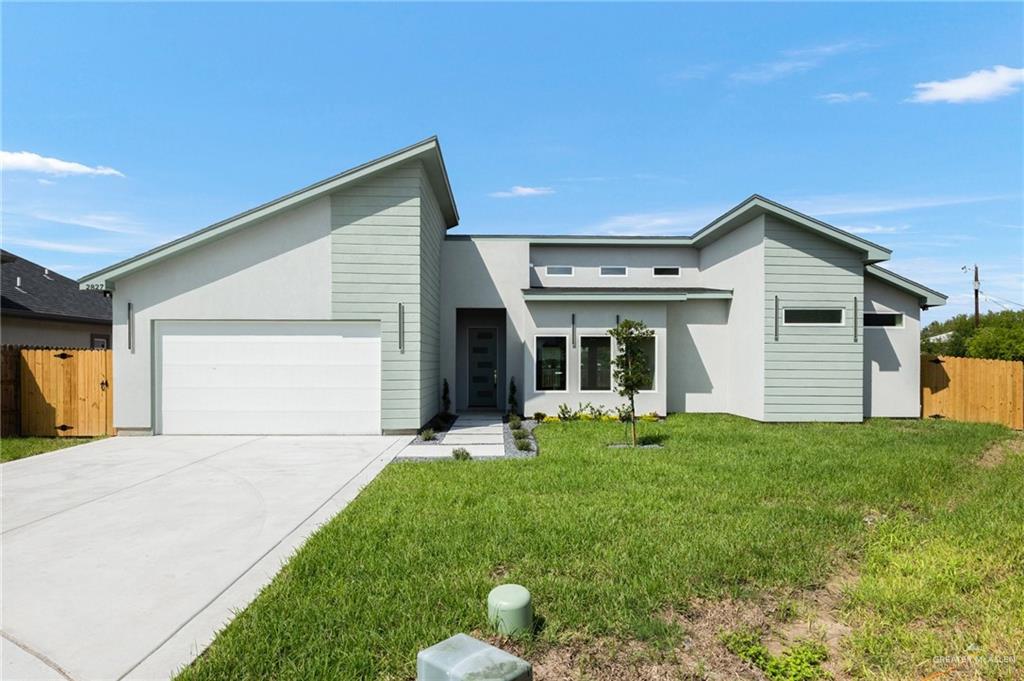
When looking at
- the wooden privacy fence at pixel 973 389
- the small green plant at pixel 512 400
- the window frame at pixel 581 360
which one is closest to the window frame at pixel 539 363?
the window frame at pixel 581 360

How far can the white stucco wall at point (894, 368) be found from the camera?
45.0 feet

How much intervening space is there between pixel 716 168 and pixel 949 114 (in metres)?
5.36

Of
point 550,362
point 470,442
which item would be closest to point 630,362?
point 470,442

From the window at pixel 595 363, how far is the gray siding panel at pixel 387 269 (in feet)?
15.2

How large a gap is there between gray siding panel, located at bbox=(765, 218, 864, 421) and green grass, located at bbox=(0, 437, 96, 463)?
1537cm

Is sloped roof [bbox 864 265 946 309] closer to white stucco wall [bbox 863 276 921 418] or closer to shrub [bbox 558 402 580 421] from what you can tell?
white stucco wall [bbox 863 276 921 418]

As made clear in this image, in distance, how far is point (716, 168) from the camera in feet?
47.2

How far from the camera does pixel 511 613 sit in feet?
9.70

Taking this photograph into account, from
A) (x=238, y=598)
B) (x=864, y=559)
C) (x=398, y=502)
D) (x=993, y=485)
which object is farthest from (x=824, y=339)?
(x=238, y=598)

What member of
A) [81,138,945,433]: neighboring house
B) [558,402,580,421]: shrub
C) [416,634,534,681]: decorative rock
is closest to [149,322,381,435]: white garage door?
[81,138,945,433]: neighboring house

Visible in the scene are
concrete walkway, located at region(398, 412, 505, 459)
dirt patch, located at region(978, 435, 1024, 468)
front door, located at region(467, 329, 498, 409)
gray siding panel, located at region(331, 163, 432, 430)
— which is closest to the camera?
dirt patch, located at region(978, 435, 1024, 468)

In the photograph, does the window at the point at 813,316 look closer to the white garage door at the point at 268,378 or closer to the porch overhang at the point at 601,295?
the porch overhang at the point at 601,295

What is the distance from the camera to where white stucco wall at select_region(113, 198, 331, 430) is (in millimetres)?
10766

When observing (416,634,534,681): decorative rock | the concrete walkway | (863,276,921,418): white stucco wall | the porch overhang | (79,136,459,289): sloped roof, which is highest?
(79,136,459,289): sloped roof
